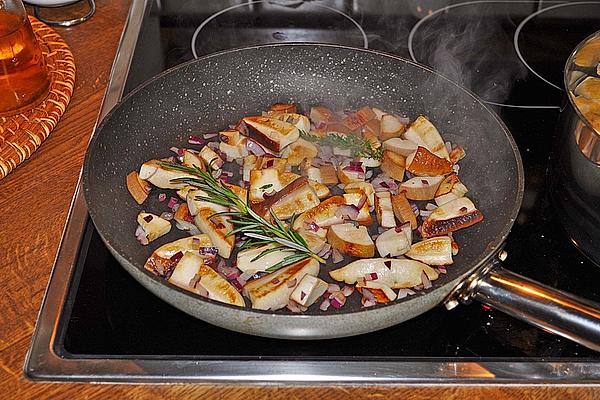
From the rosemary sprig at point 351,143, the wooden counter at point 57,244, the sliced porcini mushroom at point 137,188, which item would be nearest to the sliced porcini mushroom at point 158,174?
the sliced porcini mushroom at point 137,188

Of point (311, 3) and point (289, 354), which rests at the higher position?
point (311, 3)

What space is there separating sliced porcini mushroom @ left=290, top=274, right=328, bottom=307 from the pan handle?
0.59 feet

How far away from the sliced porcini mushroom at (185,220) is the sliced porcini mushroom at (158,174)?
0.18 ft

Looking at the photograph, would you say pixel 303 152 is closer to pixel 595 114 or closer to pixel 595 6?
pixel 595 114

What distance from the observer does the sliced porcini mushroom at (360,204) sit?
45.4 inches

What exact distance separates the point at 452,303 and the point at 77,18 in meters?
0.99

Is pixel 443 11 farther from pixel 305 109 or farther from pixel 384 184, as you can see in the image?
pixel 384 184

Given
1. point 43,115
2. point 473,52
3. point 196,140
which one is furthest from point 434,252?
point 43,115

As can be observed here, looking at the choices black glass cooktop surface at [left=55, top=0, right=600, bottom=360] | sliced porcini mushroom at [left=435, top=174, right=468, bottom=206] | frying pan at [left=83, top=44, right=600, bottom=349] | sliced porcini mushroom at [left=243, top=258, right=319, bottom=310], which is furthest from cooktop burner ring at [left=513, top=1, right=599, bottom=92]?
sliced porcini mushroom at [left=243, top=258, right=319, bottom=310]

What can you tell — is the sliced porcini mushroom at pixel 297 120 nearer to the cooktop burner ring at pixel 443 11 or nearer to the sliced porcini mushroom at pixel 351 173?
the sliced porcini mushroom at pixel 351 173

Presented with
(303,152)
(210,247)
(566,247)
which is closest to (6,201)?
→ (210,247)

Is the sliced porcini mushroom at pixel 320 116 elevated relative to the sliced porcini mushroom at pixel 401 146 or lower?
elevated

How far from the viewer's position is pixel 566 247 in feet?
3.72

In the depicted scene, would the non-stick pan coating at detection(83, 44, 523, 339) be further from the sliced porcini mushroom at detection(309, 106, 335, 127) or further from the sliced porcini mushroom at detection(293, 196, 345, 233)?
the sliced porcini mushroom at detection(293, 196, 345, 233)
